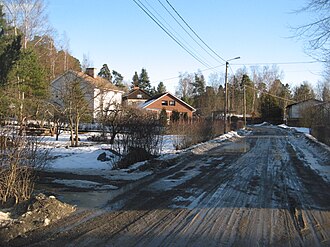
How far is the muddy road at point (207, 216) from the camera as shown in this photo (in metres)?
5.63

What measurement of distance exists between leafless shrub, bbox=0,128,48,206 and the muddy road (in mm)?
1428

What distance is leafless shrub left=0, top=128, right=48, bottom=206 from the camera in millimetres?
7406

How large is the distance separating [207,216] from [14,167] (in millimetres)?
3942

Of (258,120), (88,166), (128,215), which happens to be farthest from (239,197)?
(258,120)

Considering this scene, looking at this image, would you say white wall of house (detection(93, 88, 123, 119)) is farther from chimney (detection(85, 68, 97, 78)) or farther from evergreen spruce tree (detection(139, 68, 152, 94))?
evergreen spruce tree (detection(139, 68, 152, 94))

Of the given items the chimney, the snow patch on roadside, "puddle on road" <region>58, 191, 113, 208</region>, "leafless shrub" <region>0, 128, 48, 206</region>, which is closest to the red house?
the chimney

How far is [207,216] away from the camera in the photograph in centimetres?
697

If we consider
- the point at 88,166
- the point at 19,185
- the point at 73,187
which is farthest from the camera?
the point at 88,166

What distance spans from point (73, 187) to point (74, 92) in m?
15.3

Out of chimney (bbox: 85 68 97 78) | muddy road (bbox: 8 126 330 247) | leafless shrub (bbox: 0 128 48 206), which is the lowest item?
muddy road (bbox: 8 126 330 247)

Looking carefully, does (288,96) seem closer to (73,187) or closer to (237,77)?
(237,77)

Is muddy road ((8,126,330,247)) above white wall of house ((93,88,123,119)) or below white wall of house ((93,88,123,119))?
below

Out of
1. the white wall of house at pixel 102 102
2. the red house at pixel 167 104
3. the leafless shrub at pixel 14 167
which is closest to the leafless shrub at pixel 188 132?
the white wall of house at pixel 102 102

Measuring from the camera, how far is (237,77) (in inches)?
4124
